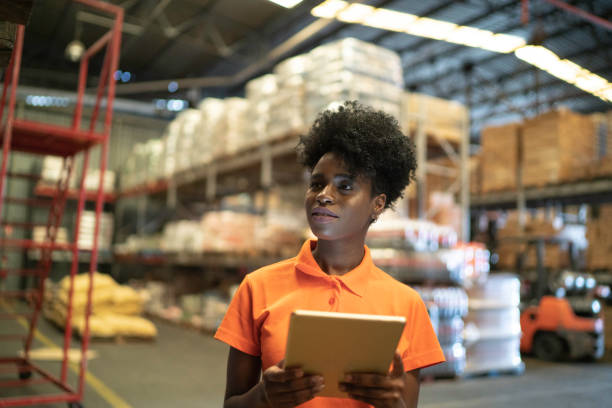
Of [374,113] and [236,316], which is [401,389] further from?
[374,113]

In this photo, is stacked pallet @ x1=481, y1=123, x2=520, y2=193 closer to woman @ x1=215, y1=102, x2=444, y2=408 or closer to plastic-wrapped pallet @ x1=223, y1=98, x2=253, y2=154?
plastic-wrapped pallet @ x1=223, y1=98, x2=253, y2=154

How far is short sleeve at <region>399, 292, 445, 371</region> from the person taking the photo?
5.04 feet

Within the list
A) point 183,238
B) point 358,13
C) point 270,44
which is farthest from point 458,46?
point 183,238

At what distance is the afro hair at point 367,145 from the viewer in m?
1.67

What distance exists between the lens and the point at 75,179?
1590 cm

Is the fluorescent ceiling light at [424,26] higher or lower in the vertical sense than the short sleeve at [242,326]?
higher

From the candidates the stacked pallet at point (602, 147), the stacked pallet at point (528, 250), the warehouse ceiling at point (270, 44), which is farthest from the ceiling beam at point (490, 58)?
the stacked pallet at point (528, 250)

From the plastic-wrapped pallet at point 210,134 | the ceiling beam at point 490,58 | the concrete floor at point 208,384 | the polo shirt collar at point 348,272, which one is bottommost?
the concrete floor at point 208,384

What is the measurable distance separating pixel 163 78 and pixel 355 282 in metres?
16.0

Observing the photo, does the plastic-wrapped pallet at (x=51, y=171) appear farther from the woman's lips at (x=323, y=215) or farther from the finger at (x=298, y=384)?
the finger at (x=298, y=384)

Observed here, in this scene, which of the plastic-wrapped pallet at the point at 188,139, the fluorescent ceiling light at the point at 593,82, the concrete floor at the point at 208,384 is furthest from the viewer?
the fluorescent ceiling light at the point at 593,82

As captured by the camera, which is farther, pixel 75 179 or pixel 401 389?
pixel 75 179

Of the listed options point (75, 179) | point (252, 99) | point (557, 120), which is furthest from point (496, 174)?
point (75, 179)

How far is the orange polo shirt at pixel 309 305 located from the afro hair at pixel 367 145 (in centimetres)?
32
